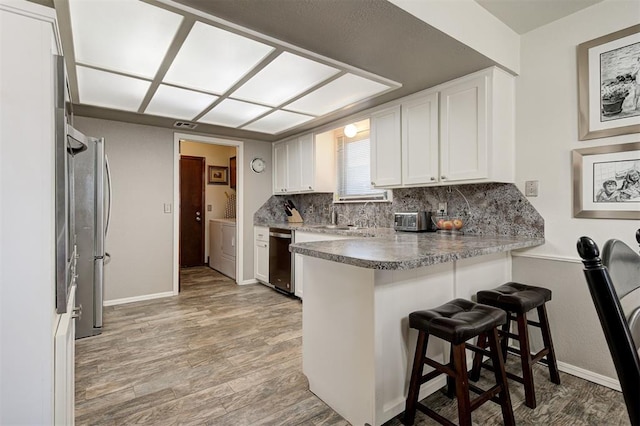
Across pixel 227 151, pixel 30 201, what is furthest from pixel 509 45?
pixel 227 151

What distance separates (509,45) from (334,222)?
2665mm

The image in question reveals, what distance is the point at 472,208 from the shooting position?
279 cm

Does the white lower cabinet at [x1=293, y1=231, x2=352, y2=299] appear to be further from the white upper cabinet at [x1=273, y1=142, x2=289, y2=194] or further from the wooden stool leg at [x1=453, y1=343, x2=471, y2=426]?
the wooden stool leg at [x1=453, y1=343, x2=471, y2=426]

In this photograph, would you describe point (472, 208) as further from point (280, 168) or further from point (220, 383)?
point (280, 168)

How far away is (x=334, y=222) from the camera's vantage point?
4309 mm

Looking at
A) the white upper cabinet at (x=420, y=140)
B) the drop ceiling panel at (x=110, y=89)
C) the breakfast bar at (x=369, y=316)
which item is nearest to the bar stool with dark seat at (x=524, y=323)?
the breakfast bar at (x=369, y=316)

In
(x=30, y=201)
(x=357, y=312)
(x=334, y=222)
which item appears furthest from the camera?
(x=334, y=222)

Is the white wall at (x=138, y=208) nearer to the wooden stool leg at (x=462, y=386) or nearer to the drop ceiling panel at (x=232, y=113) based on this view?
the drop ceiling panel at (x=232, y=113)

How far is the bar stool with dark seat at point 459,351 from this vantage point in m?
1.42

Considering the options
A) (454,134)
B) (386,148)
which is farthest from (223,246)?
(454,134)

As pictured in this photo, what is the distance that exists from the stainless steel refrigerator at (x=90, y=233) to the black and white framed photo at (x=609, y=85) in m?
3.78

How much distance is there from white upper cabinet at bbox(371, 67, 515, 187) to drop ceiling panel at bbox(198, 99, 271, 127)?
1.30m

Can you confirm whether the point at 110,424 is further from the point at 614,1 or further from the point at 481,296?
the point at 614,1

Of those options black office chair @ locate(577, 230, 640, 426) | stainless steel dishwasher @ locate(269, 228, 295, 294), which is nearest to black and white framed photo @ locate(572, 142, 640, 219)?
black office chair @ locate(577, 230, 640, 426)
